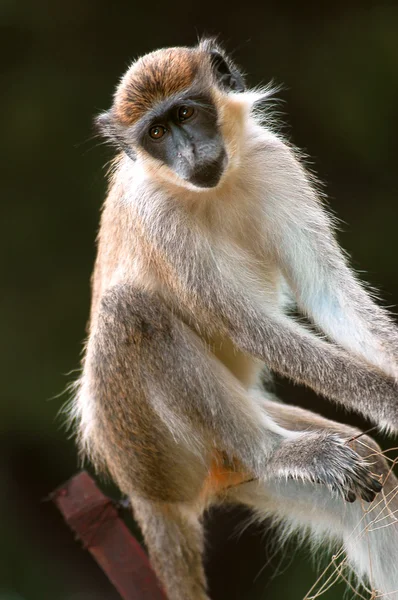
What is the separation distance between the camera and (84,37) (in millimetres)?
8102

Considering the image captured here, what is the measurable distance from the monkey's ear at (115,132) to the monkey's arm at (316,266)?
0.66 m

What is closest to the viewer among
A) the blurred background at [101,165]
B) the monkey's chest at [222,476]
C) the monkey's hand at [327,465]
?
the monkey's hand at [327,465]

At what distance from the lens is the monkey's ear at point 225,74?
4469 mm

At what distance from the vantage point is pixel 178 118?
13.8 ft

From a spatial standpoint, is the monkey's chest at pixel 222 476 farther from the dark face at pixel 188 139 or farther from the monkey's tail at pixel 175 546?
the dark face at pixel 188 139

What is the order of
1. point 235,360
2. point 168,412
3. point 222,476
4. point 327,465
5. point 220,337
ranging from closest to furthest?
point 327,465 < point 168,412 < point 220,337 < point 222,476 < point 235,360

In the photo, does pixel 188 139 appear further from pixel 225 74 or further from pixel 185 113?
pixel 225 74

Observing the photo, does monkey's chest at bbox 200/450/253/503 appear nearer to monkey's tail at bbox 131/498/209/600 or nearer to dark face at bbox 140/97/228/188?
monkey's tail at bbox 131/498/209/600

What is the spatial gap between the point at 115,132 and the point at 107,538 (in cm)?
186

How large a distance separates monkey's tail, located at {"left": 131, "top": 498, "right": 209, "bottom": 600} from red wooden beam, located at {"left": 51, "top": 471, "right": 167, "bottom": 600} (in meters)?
0.07

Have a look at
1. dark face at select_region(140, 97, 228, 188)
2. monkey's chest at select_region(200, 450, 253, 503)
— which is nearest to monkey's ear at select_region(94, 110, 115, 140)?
dark face at select_region(140, 97, 228, 188)

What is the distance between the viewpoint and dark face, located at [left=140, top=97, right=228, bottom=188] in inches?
162

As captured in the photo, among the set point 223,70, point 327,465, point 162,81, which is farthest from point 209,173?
point 327,465

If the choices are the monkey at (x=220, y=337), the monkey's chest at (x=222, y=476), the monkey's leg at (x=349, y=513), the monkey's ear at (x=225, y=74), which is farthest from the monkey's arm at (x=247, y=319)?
the monkey's ear at (x=225, y=74)
